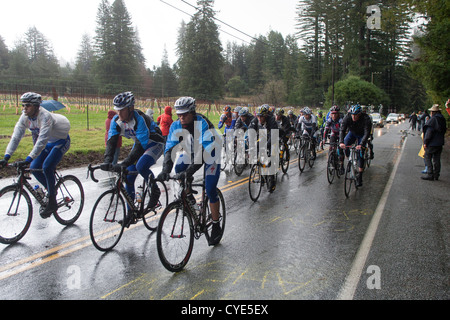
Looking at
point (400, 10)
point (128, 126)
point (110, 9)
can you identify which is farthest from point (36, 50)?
point (128, 126)

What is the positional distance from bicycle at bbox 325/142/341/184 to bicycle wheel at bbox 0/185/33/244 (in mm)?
7397

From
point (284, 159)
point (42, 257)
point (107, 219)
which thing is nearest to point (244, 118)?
point (284, 159)

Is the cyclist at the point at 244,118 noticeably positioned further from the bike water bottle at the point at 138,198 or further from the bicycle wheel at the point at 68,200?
the bike water bottle at the point at 138,198

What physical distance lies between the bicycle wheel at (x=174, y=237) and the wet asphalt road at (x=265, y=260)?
0.15m

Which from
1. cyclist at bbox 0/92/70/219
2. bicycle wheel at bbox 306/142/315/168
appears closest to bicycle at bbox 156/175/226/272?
cyclist at bbox 0/92/70/219

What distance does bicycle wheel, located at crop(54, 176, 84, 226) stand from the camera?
6.14 m

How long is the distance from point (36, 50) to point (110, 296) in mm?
118311

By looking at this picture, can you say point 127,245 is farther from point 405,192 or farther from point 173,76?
point 173,76

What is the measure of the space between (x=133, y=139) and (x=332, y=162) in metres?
6.54

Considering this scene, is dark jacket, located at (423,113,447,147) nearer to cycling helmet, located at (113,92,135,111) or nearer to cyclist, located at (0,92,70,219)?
cycling helmet, located at (113,92,135,111)

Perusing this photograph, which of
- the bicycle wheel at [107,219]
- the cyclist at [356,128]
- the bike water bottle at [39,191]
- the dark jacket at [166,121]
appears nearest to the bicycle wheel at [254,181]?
the cyclist at [356,128]

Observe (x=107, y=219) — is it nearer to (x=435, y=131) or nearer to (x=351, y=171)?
(x=351, y=171)

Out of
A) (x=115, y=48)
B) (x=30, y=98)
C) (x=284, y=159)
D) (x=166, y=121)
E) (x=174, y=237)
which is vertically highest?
(x=115, y=48)

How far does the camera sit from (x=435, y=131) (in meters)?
10.7
